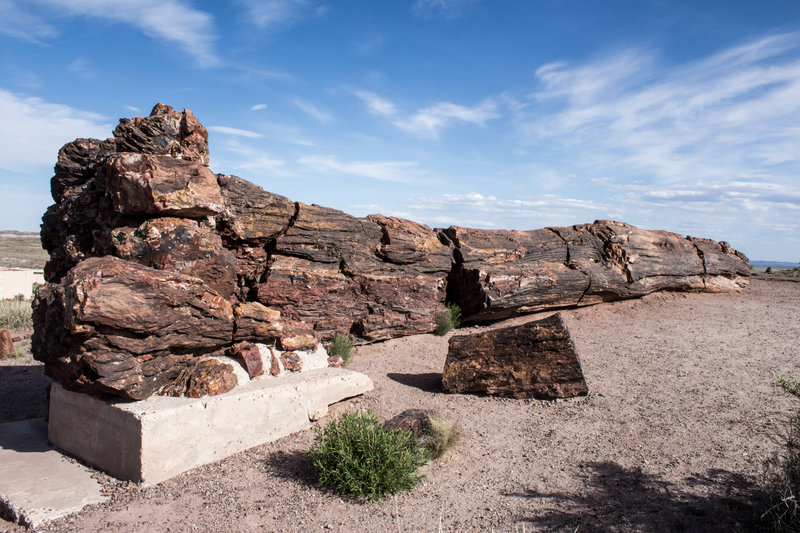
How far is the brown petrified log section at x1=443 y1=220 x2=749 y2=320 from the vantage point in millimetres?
11570

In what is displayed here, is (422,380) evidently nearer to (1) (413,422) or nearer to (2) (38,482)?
(1) (413,422)

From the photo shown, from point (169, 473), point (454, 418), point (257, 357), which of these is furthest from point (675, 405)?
point (169, 473)

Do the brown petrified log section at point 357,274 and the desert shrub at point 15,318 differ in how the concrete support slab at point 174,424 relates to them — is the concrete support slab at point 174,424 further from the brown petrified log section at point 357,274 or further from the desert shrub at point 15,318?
the desert shrub at point 15,318

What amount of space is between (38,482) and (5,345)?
7868mm

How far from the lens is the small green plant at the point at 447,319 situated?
36.7ft

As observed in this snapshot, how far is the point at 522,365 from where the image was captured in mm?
7941

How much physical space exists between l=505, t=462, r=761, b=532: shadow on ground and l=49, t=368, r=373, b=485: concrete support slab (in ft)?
10.4

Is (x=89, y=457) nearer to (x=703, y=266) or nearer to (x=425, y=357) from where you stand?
(x=425, y=357)

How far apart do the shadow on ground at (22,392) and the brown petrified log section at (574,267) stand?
786cm

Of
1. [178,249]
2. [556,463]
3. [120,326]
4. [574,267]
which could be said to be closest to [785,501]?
[556,463]

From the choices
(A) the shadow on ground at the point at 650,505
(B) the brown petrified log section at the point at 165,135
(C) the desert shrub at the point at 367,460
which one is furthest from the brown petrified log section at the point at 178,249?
(A) the shadow on ground at the point at 650,505

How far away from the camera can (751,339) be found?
399 inches

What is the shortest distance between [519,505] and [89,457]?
191 inches

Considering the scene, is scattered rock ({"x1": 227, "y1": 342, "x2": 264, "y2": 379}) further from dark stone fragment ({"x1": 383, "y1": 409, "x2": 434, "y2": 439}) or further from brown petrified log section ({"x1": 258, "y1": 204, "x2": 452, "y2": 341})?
dark stone fragment ({"x1": 383, "y1": 409, "x2": 434, "y2": 439})
